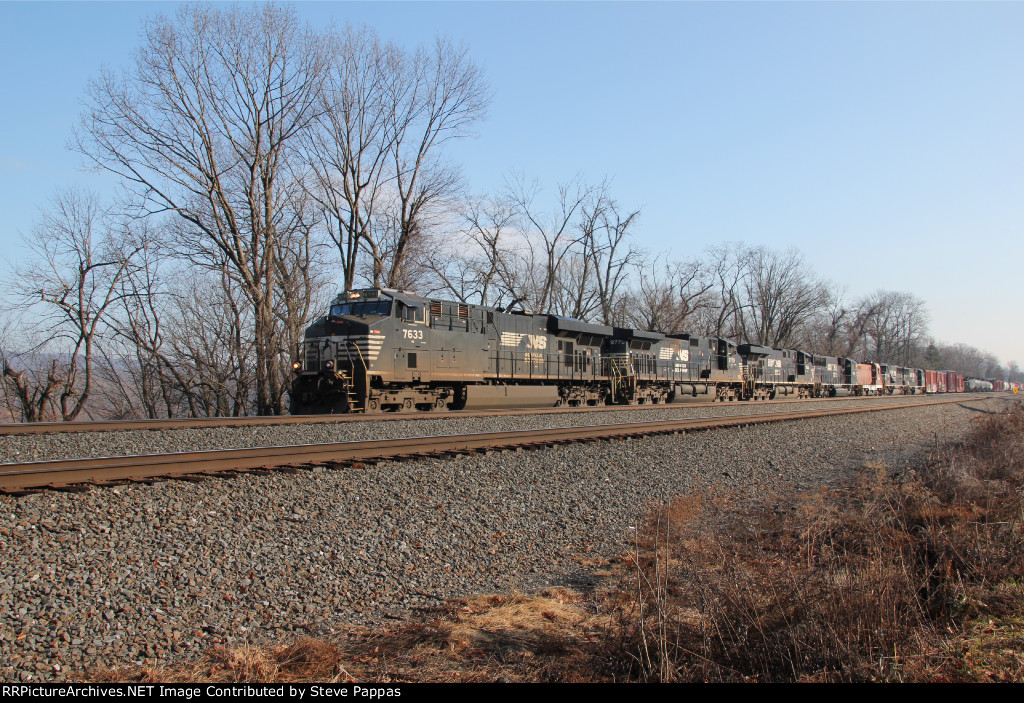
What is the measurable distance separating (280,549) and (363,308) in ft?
41.1

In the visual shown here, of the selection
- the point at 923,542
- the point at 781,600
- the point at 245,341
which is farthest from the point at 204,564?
the point at 245,341

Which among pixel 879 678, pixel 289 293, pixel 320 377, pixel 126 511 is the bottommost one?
pixel 879 678

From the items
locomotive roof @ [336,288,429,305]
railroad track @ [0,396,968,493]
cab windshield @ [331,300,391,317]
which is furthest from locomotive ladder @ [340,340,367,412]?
railroad track @ [0,396,968,493]

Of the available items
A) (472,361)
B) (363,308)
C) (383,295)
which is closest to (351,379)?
(363,308)

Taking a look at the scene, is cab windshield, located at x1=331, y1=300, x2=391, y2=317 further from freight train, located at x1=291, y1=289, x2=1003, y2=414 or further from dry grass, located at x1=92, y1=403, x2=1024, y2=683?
dry grass, located at x1=92, y1=403, x2=1024, y2=683

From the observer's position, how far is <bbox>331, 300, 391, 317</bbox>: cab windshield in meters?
16.8

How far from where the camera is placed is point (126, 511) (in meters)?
5.29

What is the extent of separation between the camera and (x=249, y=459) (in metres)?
7.88

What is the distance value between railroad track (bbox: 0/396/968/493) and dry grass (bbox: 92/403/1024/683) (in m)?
3.38

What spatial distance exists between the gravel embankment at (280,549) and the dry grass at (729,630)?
1.19 ft

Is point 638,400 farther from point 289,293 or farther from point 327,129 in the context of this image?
point 327,129

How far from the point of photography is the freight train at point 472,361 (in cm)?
1639

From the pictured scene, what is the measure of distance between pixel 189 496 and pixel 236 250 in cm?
2167

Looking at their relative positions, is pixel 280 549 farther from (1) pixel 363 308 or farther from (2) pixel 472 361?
(2) pixel 472 361
